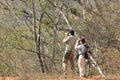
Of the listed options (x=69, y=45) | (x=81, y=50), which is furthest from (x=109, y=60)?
(x=81, y=50)

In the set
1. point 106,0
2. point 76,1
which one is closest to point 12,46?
point 76,1

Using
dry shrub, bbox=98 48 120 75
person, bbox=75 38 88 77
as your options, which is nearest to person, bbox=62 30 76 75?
person, bbox=75 38 88 77

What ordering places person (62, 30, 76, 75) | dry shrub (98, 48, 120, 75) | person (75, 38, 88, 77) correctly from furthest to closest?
dry shrub (98, 48, 120, 75) → person (62, 30, 76, 75) → person (75, 38, 88, 77)

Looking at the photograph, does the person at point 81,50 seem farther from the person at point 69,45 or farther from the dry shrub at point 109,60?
the dry shrub at point 109,60

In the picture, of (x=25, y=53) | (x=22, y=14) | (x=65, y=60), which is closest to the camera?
(x=65, y=60)

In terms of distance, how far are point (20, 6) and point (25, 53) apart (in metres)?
4.22

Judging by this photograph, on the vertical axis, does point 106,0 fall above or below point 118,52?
above

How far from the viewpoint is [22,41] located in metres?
23.5

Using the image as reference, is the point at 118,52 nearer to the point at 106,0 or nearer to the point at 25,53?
the point at 106,0

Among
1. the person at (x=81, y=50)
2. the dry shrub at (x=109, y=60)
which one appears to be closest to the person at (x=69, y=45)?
the person at (x=81, y=50)

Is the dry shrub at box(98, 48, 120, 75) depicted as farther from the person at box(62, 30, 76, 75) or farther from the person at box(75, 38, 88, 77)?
the person at box(75, 38, 88, 77)

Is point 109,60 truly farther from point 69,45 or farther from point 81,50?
point 81,50

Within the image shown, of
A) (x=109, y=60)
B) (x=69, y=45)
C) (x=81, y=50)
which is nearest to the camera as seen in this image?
(x=81, y=50)

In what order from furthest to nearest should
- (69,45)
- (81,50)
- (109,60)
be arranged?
(109,60) < (69,45) < (81,50)
